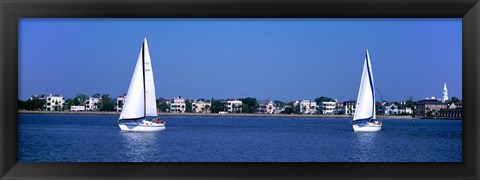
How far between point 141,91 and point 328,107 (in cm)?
3376

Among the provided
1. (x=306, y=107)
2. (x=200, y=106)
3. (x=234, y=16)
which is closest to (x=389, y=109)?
(x=306, y=107)

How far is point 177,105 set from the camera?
4516 cm

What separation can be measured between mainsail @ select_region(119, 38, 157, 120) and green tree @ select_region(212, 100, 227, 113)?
32.0m

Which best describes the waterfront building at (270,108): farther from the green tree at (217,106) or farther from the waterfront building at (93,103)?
the waterfront building at (93,103)

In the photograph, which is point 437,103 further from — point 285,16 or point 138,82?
point 285,16

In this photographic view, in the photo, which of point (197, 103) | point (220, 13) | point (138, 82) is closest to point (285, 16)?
point (220, 13)

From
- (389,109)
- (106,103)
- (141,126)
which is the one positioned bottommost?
(141,126)

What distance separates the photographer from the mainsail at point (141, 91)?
18.5 meters

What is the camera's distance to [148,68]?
18766 mm

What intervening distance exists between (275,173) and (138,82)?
52.4 ft

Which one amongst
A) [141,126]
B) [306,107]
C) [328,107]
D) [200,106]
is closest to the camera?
[141,126]

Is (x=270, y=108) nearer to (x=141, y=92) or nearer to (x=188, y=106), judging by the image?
(x=188, y=106)

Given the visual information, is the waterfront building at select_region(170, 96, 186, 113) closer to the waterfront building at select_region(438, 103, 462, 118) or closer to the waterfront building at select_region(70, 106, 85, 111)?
the waterfront building at select_region(70, 106, 85, 111)

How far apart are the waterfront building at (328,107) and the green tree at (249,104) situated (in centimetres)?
484
